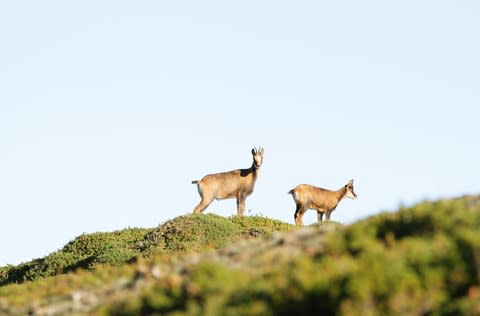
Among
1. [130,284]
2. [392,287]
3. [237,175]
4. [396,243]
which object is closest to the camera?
[392,287]

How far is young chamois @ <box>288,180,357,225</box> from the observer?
44312 millimetres

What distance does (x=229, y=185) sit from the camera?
1697 inches

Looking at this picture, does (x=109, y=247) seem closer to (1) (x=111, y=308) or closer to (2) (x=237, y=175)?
(2) (x=237, y=175)

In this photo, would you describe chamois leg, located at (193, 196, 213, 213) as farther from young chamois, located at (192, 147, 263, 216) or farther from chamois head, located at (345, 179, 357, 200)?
chamois head, located at (345, 179, 357, 200)

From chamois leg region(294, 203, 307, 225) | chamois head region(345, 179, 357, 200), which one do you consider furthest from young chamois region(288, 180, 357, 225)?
chamois head region(345, 179, 357, 200)

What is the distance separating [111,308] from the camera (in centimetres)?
1226

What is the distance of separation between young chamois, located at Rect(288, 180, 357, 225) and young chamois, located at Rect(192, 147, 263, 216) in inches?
93.8

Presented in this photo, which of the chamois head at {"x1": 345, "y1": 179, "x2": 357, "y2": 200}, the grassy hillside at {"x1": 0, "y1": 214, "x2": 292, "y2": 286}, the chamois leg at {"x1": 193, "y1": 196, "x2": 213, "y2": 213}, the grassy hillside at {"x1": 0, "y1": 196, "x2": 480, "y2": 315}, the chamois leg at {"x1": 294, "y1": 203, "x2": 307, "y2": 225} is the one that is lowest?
the grassy hillside at {"x1": 0, "y1": 196, "x2": 480, "y2": 315}

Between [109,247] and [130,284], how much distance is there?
61.7 ft

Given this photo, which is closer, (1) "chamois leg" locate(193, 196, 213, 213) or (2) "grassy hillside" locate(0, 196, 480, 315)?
(2) "grassy hillside" locate(0, 196, 480, 315)

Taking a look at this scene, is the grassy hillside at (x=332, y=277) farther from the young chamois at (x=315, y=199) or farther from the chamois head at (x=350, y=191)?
the chamois head at (x=350, y=191)

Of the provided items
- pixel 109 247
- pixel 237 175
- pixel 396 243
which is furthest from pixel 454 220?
pixel 237 175

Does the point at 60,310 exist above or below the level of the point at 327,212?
below

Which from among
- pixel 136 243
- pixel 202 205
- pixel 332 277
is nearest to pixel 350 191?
pixel 202 205
